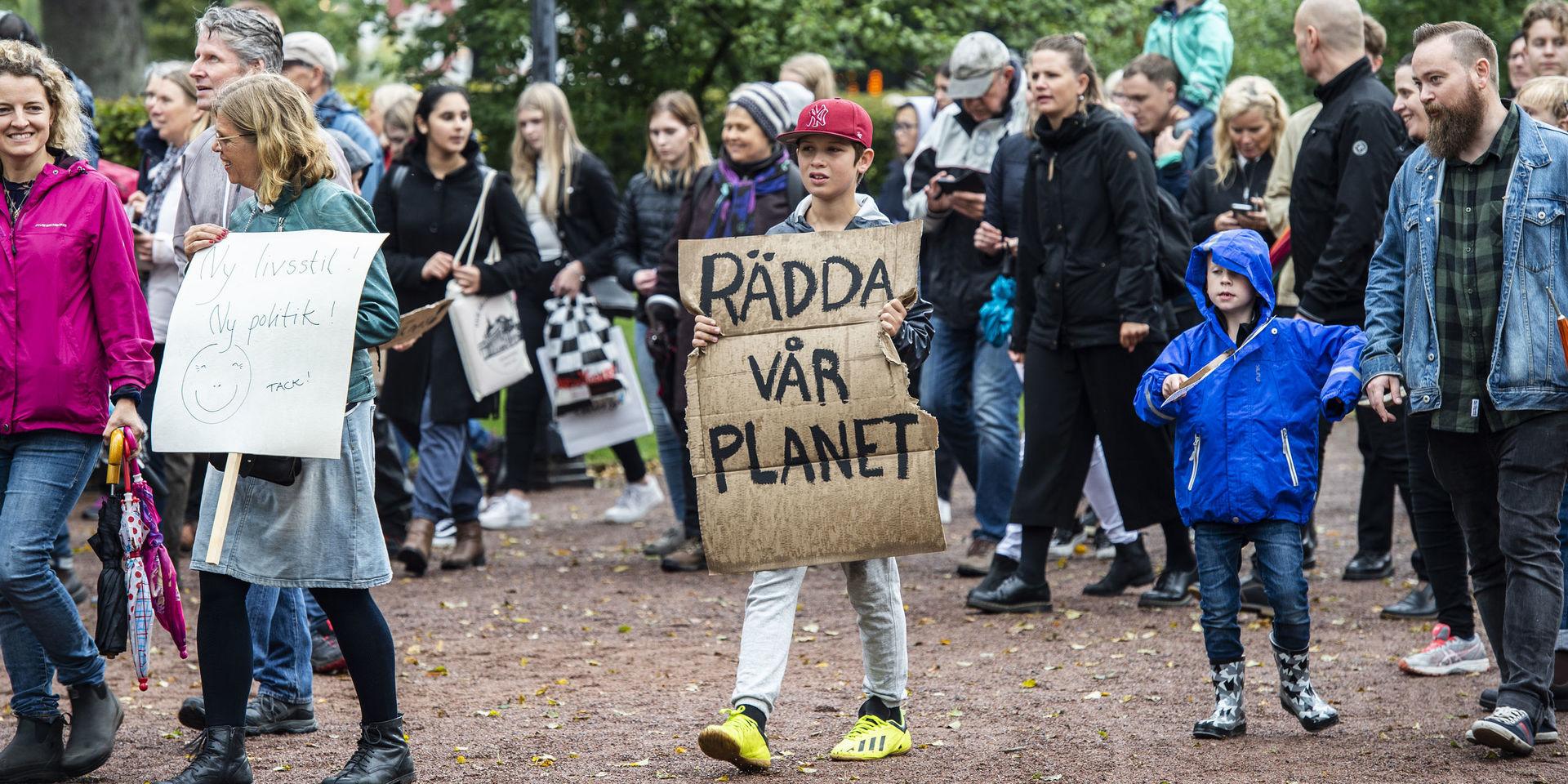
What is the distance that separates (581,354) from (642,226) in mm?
868

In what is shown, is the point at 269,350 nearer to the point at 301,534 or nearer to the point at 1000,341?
the point at 301,534

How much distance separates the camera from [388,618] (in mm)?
8086

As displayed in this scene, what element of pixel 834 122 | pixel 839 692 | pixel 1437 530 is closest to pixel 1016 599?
pixel 839 692

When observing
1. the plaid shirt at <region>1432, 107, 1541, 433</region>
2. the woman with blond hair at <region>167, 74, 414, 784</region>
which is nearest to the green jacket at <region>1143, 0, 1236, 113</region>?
the plaid shirt at <region>1432, 107, 1541, 433</region>

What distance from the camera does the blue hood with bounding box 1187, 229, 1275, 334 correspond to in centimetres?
577

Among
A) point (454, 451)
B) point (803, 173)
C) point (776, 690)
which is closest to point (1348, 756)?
point (776, 690)

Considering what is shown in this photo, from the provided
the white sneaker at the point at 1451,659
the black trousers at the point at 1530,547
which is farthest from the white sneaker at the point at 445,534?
the black trousers at the point at 1530,547

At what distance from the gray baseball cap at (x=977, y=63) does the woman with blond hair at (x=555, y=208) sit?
2.35 metres

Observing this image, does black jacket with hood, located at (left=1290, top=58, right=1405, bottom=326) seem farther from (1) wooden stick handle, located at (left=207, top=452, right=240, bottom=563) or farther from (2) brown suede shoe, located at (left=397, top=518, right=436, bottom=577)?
(2) brown suede shoe, located at (left=397, top=518, right=436, bottom=577)

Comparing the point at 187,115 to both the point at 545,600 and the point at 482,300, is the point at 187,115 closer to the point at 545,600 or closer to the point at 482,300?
the point at 482,300

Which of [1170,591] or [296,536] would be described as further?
[1170,591]

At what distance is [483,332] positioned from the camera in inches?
367

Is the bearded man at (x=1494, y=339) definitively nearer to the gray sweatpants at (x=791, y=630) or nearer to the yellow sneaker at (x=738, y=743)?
the gray sweatpants at (x=791, y=630)

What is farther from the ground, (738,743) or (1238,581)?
(1238,581)
